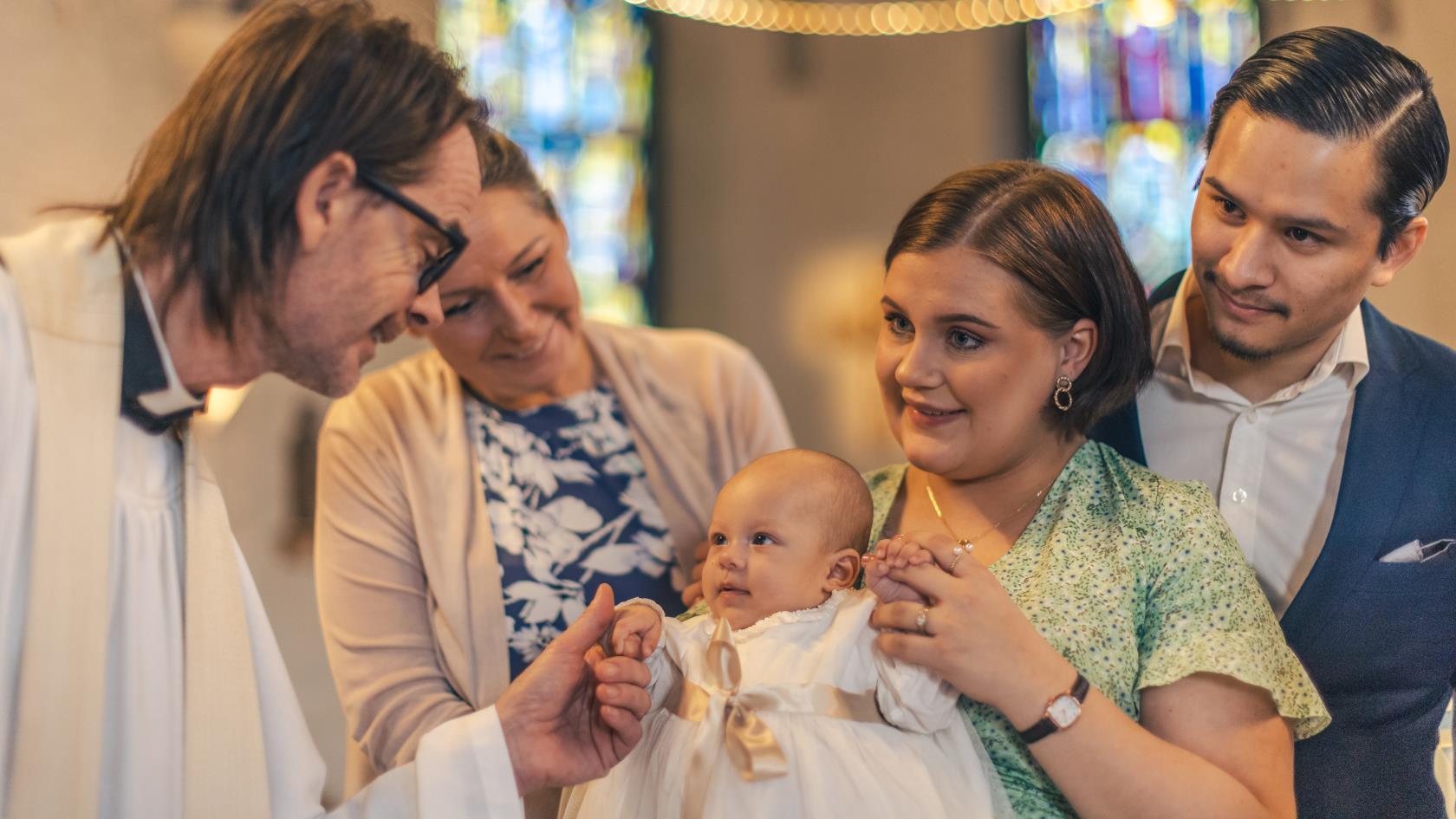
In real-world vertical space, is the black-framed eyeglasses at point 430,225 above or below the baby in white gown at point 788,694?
above

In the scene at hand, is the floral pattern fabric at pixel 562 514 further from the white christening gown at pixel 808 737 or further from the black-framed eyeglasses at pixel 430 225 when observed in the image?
the black-framed eyeglasses at pixel 430 225

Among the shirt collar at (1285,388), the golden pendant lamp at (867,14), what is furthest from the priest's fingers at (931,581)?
the golden pendant lamp at (867,14)

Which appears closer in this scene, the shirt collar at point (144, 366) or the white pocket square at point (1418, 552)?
the shirt collar at point (144, 366)

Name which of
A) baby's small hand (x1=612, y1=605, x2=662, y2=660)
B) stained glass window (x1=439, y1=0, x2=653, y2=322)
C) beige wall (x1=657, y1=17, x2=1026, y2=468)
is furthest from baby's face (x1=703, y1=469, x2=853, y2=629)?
beige wall (x1=657, y1=17, x2=1026, y2=468)

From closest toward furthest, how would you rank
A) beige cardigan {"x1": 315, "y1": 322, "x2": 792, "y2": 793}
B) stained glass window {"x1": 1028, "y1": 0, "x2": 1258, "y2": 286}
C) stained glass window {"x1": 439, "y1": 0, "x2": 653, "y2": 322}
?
beige cardigan {"x1": 315, "y1": 322, "x2": 792, "y2": 793}
stained glass window {"x1": 1028, "y1": 0, "x2": 1258, "y2": 286}
stained glass window {"x1": 439, "y1": 0, "x2": 653, "y2": 322}

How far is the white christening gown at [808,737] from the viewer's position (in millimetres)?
1871

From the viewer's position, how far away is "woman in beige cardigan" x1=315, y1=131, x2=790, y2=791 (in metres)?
2.55

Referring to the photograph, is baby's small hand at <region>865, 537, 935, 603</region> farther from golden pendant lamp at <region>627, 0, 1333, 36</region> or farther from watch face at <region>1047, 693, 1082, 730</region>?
golden pendant lamp at <region>627, 0, 1333, 36</region>

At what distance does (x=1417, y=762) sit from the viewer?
2.20 m

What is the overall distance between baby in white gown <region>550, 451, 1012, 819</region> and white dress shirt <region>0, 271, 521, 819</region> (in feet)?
0.86

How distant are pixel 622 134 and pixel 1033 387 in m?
5.63

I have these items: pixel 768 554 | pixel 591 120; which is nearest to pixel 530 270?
pixel 768 554

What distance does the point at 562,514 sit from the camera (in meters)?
2.70

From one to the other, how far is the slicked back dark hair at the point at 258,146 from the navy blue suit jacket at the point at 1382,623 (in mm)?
1599
